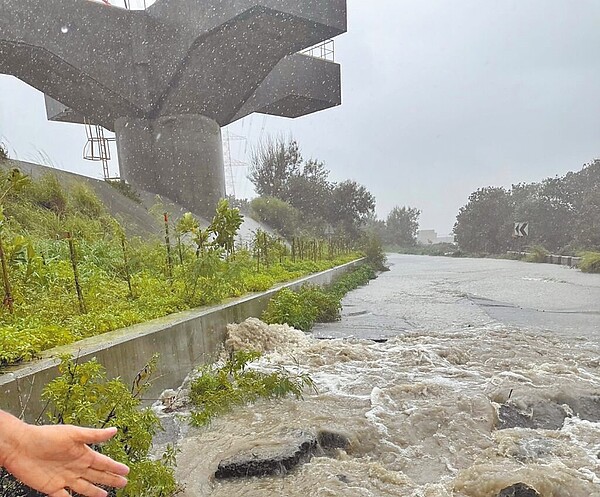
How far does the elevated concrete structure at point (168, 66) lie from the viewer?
1303 cm

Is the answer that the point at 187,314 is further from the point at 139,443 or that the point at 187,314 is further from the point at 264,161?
the point at 264,161

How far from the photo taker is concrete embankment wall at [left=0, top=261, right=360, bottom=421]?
253 cm

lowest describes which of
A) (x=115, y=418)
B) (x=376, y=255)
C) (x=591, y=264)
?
(x=591, y=264)

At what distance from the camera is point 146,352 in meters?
3.74

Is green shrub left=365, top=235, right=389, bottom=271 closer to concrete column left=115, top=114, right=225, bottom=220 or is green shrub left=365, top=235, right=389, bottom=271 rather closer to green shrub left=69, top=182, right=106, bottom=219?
concrete column left=115, top=114, right=225, bottom=220

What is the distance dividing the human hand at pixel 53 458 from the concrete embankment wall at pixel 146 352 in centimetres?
158

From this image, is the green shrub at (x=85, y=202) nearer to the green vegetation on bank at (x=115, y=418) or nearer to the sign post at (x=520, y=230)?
the green vegetation on bank at (x=115, y=418)

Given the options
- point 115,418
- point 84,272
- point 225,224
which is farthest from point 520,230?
point 115,418

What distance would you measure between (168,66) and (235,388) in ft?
46.5

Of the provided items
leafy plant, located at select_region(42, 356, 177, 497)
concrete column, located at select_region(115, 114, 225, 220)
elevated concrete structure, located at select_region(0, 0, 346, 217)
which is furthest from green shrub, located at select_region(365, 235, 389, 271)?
leafy plant, located at select_region(42, 356, 177, 497)

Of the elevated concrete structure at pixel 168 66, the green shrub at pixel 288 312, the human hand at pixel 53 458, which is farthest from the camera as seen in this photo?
the elevated concrete structure at pixel 168 66

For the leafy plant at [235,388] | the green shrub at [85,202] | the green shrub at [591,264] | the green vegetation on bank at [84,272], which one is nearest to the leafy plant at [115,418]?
the green vegetation on bank at [84,272]

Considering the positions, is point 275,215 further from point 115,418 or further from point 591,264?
point 115,418

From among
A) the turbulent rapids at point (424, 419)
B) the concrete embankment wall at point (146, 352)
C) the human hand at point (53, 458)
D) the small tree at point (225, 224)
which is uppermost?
the small tree at point (225, 224)
